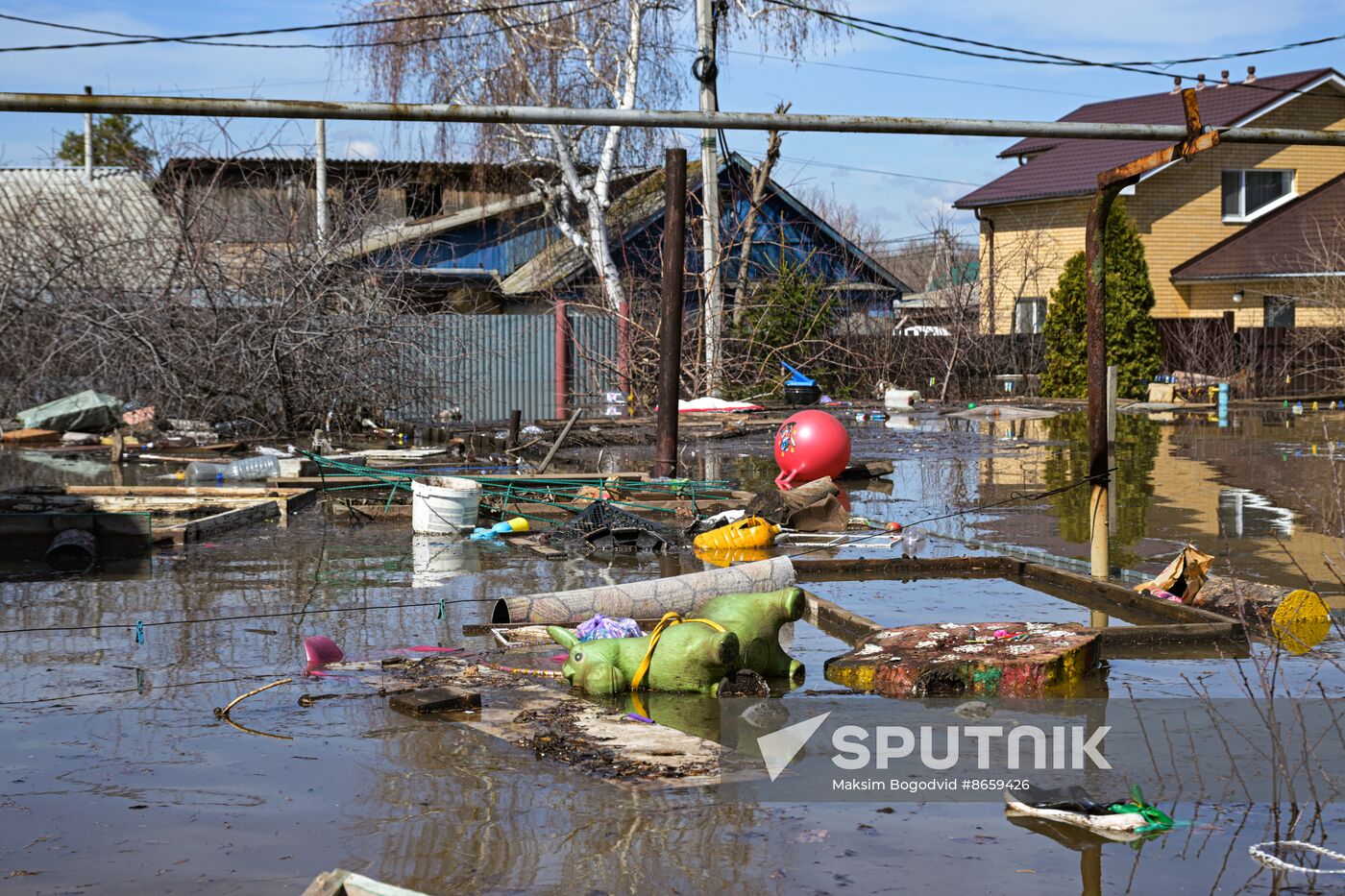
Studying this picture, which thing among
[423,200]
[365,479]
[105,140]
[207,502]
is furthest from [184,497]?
[105,140]

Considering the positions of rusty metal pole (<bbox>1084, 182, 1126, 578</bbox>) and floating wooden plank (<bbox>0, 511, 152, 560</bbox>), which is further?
floating wooden plank (<bbox>0, 511, 152, 560</bbox>)

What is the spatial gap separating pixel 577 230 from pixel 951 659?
27.4 meters

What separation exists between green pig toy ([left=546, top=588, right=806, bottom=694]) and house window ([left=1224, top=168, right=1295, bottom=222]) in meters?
34.5

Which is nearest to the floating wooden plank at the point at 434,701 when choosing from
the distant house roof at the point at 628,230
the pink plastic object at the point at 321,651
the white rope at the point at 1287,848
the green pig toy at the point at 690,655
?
the green pig toy at the point at 690,655

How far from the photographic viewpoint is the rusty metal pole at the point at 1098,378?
28.1 feet

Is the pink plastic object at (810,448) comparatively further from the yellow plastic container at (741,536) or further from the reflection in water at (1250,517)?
the reflection in water at (1250,517)

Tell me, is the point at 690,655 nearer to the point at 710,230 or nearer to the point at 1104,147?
the point at 710,230

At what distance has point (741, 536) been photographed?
10.9 m

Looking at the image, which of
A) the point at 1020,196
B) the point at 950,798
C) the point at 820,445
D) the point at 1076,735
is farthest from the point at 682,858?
the point at 1020,196

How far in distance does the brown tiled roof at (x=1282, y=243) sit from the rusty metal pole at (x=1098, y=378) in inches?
1057

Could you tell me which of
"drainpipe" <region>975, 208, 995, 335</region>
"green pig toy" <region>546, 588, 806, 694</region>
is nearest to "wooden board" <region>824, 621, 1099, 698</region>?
"green pig toy" <region>546, 588, 806, 694</region>

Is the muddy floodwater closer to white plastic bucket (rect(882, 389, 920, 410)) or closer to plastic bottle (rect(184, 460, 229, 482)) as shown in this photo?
plastic bottle (rect(184, 460, 229, 482))

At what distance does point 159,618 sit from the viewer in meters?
8.16

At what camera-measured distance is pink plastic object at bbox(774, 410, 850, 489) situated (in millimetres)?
14492
